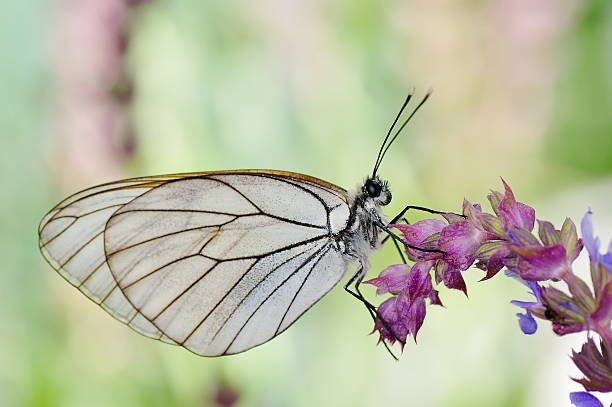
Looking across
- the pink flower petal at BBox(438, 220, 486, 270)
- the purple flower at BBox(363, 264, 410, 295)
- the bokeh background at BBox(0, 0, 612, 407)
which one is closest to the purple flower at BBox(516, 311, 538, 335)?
the pink flower petal at BBox(438, 220, 486, 270)

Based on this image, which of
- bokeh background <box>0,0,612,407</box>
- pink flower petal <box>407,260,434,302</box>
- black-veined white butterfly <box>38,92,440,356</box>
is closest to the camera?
pink flower petal <box>407,260,434,302</box>

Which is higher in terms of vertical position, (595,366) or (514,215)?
(514,215)

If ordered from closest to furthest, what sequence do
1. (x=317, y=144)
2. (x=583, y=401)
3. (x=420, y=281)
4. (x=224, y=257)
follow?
(x=583, y=401) < (x=420, y=281) < (x=224, y=257) < (x=317, y=144)

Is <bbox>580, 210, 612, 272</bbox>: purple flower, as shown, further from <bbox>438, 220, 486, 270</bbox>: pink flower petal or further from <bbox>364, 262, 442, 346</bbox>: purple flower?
<bbox>364, 262, 442, 346</bbox>: purple flower

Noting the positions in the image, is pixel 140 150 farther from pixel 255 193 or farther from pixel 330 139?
pixel 255 193

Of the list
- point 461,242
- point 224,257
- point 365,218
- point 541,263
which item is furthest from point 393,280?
point 224,257

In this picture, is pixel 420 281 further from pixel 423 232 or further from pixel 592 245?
pixel 592 245

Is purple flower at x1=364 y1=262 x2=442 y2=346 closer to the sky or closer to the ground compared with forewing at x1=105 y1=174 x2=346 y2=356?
closer to the ground
